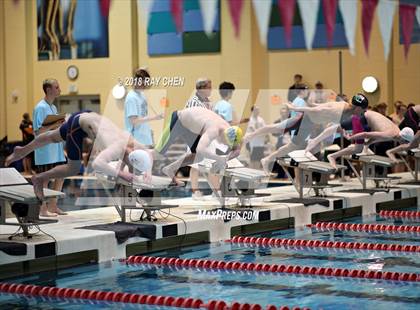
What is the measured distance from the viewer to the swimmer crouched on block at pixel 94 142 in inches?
284

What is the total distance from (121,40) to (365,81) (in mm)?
5302

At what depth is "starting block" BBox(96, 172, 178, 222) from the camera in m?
7.35

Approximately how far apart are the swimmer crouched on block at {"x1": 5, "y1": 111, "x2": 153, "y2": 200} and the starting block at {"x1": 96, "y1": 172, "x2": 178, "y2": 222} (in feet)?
0.22

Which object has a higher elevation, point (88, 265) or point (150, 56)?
point (150, 56)

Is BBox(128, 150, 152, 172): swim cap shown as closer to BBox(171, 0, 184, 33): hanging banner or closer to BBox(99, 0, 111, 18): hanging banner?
BBox(171, 0, 184, 33): hanging banner

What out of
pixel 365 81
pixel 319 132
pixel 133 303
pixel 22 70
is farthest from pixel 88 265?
pixel 22 70

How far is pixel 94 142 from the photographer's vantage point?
24.4ft

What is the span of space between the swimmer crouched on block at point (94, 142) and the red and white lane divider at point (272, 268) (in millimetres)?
796

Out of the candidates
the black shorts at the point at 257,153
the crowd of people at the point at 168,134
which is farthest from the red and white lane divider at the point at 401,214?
the black shorts at the point at 257,153

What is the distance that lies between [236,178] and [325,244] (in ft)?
3.96

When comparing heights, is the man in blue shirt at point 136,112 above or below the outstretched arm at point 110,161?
above

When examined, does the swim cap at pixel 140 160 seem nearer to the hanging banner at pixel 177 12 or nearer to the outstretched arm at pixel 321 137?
the hanging banner at pixel 177 12

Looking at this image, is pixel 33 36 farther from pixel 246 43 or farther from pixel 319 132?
pixel 319 132

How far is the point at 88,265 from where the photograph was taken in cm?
684
